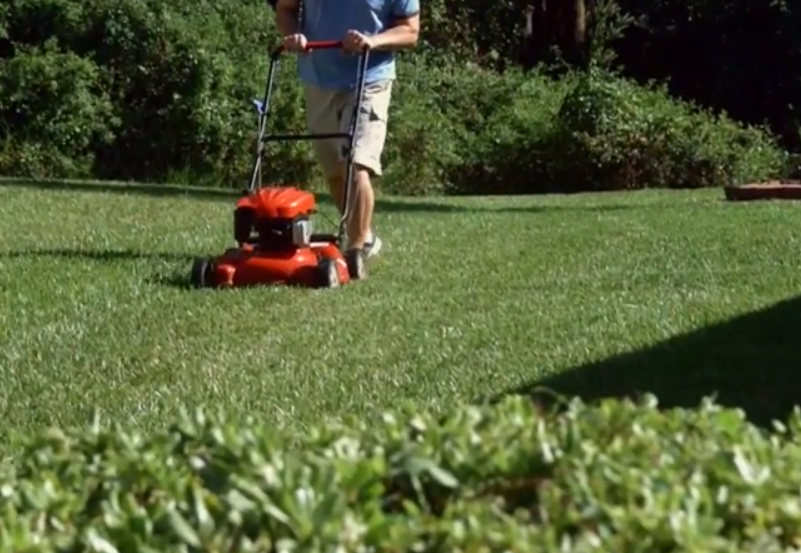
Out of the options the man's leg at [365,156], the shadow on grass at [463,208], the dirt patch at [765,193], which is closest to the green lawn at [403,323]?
the man's leg at [365,156]

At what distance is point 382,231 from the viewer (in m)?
10.8

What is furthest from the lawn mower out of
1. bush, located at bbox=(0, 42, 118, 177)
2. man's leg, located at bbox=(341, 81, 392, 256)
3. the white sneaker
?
bush, located at bbox=(0, 42, 118, 177)

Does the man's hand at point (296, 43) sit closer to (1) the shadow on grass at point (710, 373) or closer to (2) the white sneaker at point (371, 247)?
(2) the white sneaker at point (371, 247)

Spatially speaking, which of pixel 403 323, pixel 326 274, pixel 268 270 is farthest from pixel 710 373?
pixel 268 270

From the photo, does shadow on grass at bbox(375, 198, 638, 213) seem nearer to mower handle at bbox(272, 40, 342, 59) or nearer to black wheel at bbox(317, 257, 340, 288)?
mower handle at bbox(272, 40, 342, 59)

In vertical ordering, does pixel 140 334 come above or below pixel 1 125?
above

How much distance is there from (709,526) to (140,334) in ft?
14.8

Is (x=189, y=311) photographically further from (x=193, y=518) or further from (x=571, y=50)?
(x=571, y=50)

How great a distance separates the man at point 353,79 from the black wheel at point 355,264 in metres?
0.14

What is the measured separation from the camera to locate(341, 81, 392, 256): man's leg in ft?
28.2

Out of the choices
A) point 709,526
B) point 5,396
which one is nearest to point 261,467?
point 709,526

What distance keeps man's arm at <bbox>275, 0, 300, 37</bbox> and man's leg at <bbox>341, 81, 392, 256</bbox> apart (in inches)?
22.4

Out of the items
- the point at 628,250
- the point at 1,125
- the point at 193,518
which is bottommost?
the point at 1,125

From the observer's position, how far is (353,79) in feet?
28.9
